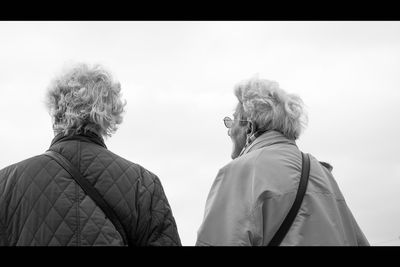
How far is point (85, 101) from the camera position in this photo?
3443mm

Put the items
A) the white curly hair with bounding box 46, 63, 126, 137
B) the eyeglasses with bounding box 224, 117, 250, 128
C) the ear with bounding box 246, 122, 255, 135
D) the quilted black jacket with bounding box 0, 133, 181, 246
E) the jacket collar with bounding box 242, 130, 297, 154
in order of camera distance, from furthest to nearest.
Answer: the eyeglasses with bounding box 224, 117, 250, 128
the ear with bounding box 246, 122, 255, 135
the jacket collar with bounding box 242, 130, 297, 154
the white curly hair with bounding box 46, 63, 126, 137
the quilted black jacket with bounding box 0, 133, 181, 246

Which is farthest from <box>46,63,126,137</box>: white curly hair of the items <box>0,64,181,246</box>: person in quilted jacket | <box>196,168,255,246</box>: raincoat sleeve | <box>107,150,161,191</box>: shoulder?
<box>196,168,255,246</box>: raincoat sleeve

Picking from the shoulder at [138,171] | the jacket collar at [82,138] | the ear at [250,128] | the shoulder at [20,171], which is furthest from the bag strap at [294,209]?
the shoulder at [20,171]

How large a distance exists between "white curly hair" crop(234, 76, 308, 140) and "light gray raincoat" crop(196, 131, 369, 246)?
0.22m

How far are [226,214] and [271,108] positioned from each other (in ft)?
2.76

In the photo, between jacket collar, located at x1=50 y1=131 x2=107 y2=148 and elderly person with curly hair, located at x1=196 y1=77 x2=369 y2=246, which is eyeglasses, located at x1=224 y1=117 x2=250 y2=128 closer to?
elderly person with curly hair, located at x1=196 y1=77 x2=369 y2=246

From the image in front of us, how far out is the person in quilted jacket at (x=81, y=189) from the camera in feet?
10.2

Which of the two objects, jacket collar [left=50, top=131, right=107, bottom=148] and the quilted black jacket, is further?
jacket collar [left=50, top=131, right=107, bottom=148]

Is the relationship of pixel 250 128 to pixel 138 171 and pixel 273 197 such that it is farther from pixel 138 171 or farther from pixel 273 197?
pixel 138 171

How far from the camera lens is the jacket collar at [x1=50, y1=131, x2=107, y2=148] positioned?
11.1ft

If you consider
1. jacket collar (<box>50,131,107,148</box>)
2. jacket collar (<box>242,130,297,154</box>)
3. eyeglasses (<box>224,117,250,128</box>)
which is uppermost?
eyeglasses (<box>224,117,250,128</box>)
